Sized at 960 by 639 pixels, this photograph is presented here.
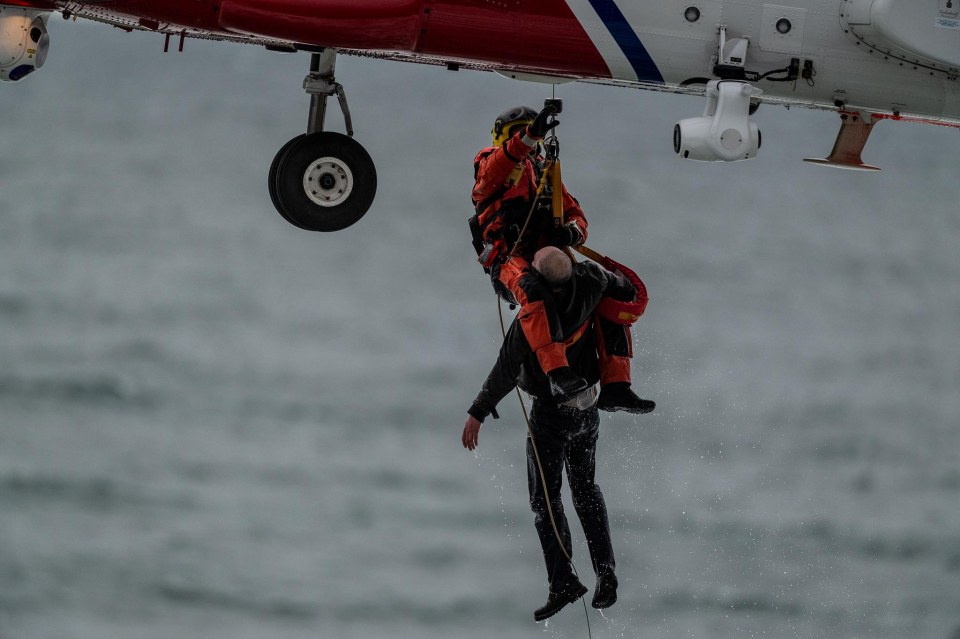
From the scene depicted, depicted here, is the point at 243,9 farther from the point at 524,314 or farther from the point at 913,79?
the point at 913,79

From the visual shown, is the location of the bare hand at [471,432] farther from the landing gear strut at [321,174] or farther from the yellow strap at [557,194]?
the landing gear strut at [321,174]

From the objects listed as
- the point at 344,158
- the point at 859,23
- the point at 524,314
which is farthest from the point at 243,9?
the point at 859,23

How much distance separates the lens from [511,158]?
683 cm

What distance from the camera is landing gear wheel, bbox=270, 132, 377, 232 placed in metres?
7.11

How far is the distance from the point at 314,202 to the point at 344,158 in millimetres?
248

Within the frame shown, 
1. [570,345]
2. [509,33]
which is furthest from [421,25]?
[570,345]

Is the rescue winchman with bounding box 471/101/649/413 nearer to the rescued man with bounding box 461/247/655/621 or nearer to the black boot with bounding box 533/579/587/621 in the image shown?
the rescued man with bounding box 461/247/655/621

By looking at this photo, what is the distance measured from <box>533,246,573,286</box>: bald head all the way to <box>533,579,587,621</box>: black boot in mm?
1431

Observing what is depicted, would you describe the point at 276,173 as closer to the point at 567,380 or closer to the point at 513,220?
the point at 513,220

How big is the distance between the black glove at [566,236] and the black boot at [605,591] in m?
1.54

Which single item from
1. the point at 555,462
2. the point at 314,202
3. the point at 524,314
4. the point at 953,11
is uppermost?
the point at 953,11

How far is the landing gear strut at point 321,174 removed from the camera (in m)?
7.11

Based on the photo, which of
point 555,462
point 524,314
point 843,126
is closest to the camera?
point 524,314

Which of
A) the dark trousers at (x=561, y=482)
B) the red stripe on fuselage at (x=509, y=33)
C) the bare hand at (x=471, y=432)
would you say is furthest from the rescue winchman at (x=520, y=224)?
the bare hand at (x=471, y=432)
